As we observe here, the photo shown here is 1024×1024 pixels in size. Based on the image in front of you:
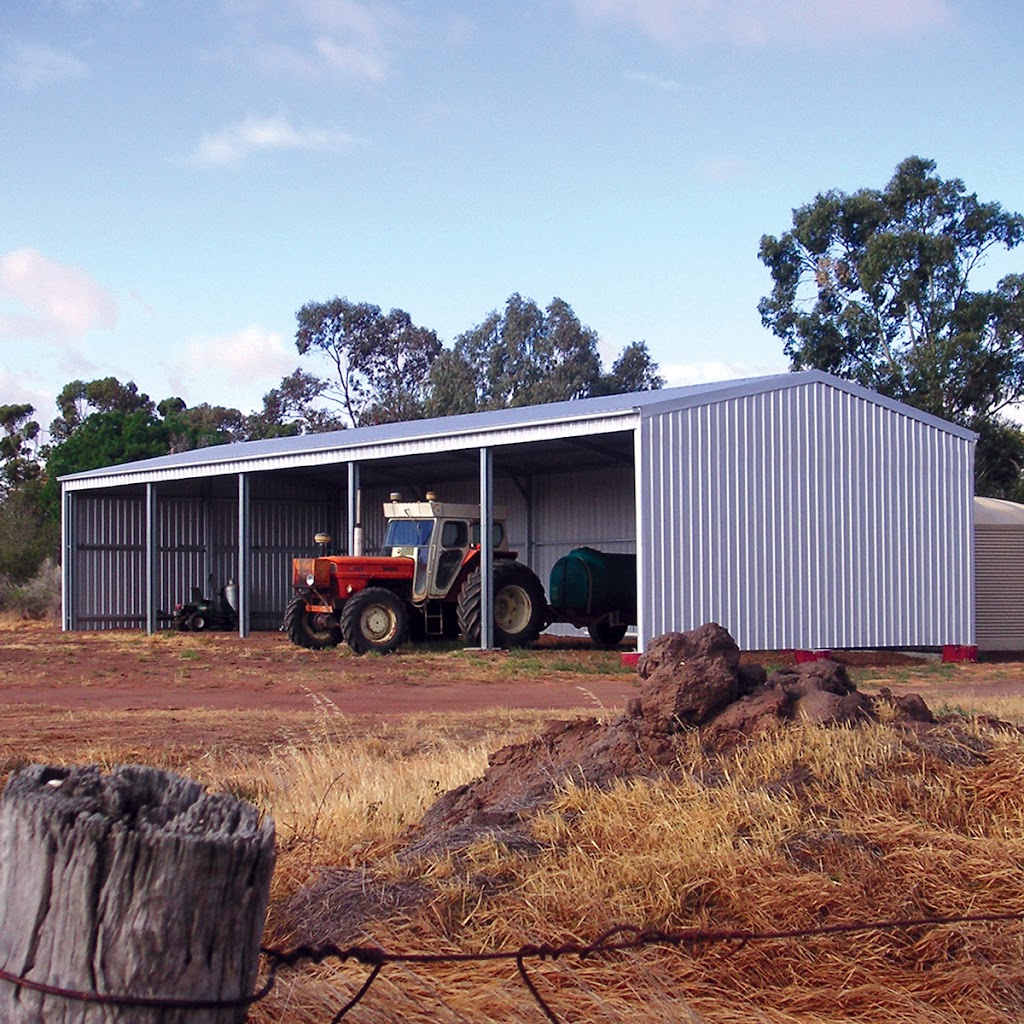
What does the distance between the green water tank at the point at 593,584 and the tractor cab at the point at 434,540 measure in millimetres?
1820

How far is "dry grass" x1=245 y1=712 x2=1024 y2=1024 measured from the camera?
4.21 m

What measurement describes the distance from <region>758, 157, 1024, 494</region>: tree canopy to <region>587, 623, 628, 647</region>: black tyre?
655 inches

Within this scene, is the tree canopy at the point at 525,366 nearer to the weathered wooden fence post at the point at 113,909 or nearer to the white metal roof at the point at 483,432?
the white metal roof at the point at 483,432

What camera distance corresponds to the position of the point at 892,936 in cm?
466

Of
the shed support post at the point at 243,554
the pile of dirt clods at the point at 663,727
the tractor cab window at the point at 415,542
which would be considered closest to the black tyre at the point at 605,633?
the tractor cab window at the point at 415,542

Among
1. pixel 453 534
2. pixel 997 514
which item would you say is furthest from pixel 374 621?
pixel 997 514

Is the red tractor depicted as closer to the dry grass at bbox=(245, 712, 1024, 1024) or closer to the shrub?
the shrub

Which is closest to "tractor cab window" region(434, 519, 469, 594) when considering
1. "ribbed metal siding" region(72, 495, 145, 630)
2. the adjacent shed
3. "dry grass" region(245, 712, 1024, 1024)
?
the adjacent shed

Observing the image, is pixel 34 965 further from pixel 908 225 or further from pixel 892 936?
pixel 908 225

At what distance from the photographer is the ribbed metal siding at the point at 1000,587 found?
26.9 meters

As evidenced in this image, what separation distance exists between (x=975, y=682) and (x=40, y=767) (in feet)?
59.3

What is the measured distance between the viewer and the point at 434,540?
2495cm

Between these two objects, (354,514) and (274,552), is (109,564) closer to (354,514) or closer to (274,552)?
(274,552)

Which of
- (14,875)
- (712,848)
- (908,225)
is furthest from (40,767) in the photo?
(908,225)
